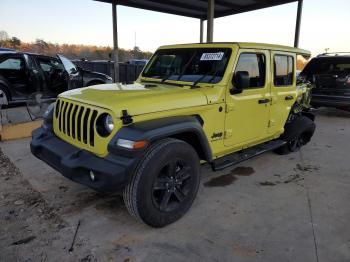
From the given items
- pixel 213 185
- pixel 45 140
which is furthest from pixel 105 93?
pixel 213 185

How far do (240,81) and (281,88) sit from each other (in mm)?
1335

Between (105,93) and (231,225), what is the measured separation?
1.87 meters

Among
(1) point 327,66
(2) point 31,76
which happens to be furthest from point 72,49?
(1) point 327,66

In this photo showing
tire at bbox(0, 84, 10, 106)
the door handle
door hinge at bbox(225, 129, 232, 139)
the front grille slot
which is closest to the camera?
the front grille slot

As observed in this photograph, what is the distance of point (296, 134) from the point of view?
5.06 metres

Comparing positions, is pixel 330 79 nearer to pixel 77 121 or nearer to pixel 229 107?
pixel 229 107

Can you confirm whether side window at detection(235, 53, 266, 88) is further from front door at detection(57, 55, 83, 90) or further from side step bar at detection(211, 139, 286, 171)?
front door at detection(57, 55, 83, 90)

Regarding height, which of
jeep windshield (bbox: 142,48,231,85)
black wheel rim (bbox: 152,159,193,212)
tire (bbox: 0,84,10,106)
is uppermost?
jeep windshield (bbox: 142,48,231,85)

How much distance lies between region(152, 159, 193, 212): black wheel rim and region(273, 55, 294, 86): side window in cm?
215

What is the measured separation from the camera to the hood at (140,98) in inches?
110

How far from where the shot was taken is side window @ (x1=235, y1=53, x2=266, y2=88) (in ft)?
12.4

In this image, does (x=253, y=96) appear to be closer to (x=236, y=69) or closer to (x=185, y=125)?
(x=236, y=69)

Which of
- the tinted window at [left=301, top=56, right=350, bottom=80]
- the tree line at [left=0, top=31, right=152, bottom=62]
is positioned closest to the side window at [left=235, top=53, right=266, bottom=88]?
the tinted window at [left=301, top=56, right=350, bottom=80]

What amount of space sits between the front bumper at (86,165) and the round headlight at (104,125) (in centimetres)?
23
